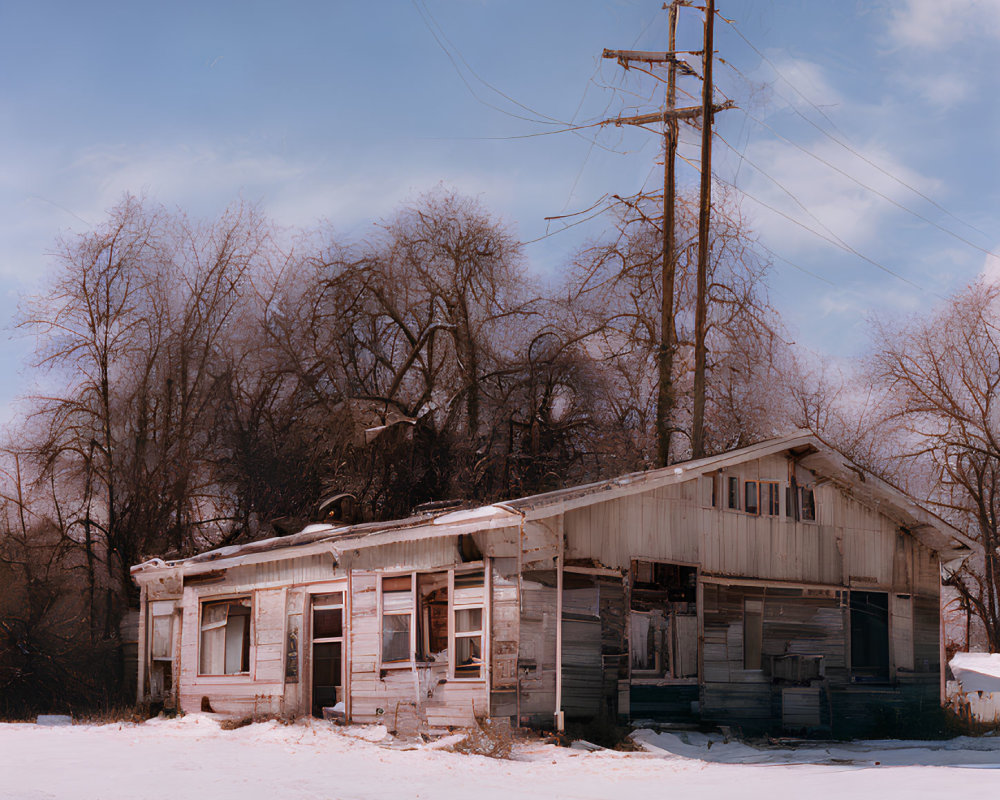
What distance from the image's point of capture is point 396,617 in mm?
16531

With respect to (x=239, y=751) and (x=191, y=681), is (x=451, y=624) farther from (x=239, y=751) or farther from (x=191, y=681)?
(x=191, y=681)

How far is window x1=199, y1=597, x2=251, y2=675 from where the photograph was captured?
64.4 ft

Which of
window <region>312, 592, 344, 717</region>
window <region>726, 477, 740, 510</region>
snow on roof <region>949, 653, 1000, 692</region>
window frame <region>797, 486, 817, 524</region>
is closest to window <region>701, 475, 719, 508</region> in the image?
window <region>726, 477, 740, 510</region>

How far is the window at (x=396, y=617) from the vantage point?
53.5 feet

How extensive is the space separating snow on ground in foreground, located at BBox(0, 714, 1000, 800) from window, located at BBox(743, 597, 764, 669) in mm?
1889

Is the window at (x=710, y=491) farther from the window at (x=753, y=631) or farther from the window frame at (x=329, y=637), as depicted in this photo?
the window frame at (x=329, y=637)

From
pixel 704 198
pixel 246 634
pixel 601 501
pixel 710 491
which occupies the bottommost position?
pixel 246 634

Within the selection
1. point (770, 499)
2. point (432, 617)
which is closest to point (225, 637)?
point (432, 617)

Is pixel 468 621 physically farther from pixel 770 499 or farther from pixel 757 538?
pixel 770 499

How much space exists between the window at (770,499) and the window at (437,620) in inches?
246

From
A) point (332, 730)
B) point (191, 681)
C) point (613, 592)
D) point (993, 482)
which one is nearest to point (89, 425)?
point (191, 681)

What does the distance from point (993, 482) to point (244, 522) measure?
82.0 ft

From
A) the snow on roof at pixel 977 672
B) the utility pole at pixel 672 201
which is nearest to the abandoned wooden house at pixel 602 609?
the utility pole at pixel 672 201

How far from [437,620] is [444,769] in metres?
3.12
